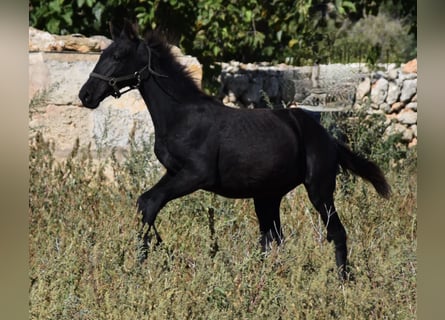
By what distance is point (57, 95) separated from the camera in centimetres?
803

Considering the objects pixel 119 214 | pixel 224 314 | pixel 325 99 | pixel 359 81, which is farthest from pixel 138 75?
pixel 359 81

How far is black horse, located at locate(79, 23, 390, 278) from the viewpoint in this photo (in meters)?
5.55

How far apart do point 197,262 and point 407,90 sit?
715 cm

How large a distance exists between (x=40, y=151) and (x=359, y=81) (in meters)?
5.85

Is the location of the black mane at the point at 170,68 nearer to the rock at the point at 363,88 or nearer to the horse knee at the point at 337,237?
the horse knee at the point at 337,237

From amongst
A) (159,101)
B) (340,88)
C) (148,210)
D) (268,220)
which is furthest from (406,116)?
(148,210)

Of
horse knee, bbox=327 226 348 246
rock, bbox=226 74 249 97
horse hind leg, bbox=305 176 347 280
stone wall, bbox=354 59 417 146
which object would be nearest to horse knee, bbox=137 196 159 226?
horse hind leg, bbox=305 176 347 280

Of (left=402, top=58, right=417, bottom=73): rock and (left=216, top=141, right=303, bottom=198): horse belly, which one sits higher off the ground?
(left=216, top=141, right=303, bottom=198): horse belly

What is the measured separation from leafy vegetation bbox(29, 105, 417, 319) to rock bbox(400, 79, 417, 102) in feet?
14.7

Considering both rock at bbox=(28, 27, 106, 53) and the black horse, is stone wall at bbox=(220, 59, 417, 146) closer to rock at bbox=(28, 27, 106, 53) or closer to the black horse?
rock at bbox=(28, 27, 106, 53)

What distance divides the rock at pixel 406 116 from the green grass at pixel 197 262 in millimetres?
4534

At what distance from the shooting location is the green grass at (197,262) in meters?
4.12

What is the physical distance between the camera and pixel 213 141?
18.4ft

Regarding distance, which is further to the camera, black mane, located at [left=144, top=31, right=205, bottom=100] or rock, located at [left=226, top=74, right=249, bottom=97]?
rock, located at [left=226, top=74, right=249, bottom=97]
